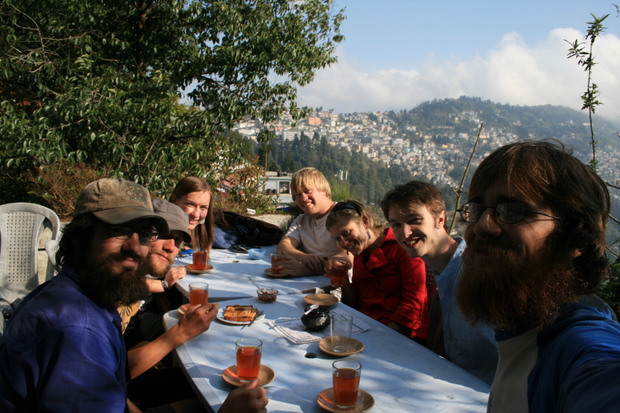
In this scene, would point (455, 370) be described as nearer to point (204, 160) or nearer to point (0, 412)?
point (0, 412)

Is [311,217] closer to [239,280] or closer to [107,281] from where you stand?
[239,280]

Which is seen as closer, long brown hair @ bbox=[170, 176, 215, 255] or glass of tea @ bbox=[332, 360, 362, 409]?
glass of tea @ bbox=[332, 360, 362, 409]

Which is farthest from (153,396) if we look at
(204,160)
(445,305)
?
(204,160)

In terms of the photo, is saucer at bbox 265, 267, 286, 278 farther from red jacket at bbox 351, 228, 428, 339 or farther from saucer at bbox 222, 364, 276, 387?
saucer at bbox 222, 364, 276, 387

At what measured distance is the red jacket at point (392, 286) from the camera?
103 inches

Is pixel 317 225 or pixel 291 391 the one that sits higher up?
pixel 317 225

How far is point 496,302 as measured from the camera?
3.34ft

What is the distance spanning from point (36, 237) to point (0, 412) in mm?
3519

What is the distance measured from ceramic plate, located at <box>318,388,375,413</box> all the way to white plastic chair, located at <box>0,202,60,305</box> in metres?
3.45

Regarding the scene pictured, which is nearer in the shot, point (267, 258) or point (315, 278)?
point (315, 278)

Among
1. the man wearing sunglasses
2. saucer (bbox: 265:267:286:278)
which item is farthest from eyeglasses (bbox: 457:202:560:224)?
saucer (bbox: 265:267:286:278)

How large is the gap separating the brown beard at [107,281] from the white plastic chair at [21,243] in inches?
114

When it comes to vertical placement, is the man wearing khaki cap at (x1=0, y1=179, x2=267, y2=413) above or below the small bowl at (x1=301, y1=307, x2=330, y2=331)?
above

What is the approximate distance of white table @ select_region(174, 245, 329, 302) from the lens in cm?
304
